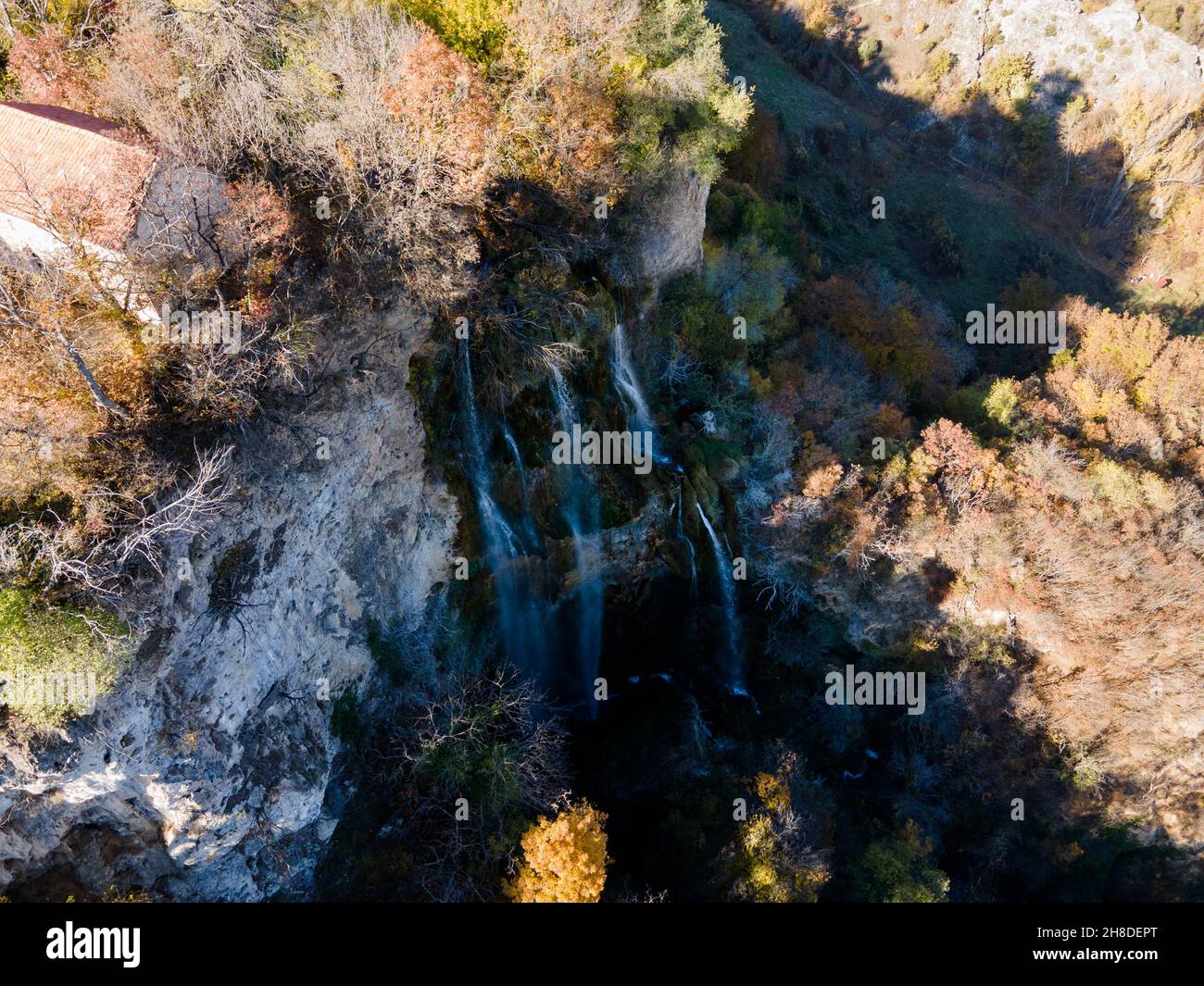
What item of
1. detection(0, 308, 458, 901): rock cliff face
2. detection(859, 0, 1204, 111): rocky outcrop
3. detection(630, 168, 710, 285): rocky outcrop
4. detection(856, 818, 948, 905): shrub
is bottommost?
detection(856, 818, 948, 905): shrub

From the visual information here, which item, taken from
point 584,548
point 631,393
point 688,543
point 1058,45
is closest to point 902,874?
point 688,543

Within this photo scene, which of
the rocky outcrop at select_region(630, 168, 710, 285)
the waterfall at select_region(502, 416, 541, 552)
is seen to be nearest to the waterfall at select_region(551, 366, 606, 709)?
the waterfall at select_region(502, 416, 541, 552)

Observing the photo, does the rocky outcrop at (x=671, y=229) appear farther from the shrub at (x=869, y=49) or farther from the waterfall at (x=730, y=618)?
the shrub at (x=869, y=49)

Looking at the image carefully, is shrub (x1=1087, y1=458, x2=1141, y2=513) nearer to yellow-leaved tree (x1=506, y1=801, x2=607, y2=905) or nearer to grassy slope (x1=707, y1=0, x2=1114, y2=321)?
grassy slope (x1=707, y1=0, x2=1114, y2=321)

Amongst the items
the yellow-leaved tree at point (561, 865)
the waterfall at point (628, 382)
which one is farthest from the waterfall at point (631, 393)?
the yellow-leaved tree at point (561, 865)

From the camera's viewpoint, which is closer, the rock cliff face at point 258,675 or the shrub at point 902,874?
the rock cliff face at point 258,675

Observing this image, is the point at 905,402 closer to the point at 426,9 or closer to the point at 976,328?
the point at 976,328
